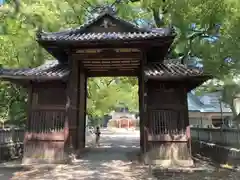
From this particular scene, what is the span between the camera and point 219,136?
13.1 m

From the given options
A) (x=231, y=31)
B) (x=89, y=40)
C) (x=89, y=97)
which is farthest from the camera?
(x=89, y=97)

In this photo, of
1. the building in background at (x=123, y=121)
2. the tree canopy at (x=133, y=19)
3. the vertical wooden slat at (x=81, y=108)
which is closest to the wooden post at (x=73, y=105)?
the vertical wooden slat at (x=81, y=108)

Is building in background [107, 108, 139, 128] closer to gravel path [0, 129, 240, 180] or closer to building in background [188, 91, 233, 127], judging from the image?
building in background [188, 91, 233, 127]

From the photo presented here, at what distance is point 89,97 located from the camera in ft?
74.6

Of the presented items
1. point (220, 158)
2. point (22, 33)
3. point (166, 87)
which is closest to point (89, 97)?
point (22, 33)

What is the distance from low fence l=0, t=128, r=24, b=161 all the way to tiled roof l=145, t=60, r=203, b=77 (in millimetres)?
8330

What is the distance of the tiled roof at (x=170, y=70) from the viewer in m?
11.5

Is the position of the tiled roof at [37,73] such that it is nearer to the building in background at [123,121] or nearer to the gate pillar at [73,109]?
the gate pillar at [73,109]

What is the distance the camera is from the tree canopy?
9133 mm

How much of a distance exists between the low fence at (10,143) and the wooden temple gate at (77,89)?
2.02 m

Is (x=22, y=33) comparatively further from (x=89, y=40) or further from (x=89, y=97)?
(x=89, y=97)

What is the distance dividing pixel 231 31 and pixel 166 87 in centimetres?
454

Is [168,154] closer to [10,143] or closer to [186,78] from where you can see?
[186,78]

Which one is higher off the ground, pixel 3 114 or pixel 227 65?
pixel 227 65
